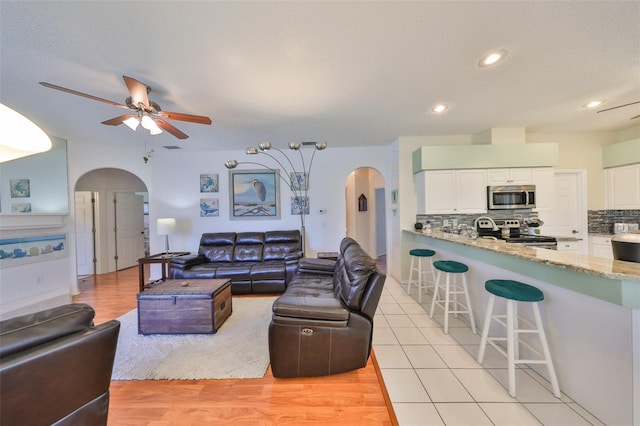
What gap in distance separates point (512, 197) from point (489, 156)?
0.74 m

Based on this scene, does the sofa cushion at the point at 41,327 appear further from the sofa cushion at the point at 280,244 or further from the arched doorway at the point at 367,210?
the arched doorway at the point at 367,210

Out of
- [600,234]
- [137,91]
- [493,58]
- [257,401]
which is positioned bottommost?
[257,401]

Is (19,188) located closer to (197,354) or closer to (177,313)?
(177,313)

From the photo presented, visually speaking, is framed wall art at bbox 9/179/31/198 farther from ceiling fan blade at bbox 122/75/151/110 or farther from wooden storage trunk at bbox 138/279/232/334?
ceiling fan blade at bbox 122/75/151/110

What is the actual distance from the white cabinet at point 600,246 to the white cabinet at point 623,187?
638 mm

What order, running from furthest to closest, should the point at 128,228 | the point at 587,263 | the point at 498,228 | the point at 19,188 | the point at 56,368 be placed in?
the point at 128,228 < the point at 19,188 < the point at 498,228 < the point at 587,263 < the point at 56,368

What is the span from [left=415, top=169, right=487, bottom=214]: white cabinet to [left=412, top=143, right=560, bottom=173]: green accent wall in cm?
11

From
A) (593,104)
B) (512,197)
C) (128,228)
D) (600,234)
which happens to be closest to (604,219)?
(600,234)

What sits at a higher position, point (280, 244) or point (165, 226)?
point (165, 226)

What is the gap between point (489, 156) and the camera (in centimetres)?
356

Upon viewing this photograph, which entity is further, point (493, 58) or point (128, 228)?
point (128, 228)

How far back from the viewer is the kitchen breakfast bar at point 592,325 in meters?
1.23

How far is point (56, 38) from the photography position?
1.63m

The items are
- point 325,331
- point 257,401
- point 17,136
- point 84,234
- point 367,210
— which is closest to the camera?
point 17,136
